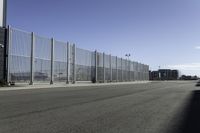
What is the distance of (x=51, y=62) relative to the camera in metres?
64.9

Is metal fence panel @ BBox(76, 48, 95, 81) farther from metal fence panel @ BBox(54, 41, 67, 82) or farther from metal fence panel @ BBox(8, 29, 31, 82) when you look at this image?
metal fence panel @ BBox(8, 29, 31, 82)

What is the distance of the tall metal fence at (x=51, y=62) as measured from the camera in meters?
55.4

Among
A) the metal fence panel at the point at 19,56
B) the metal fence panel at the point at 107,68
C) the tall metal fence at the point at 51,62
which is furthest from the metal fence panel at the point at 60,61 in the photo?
the metal fence panel at the point at 107,68

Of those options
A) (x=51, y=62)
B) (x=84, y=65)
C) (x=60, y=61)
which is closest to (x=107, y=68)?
(x=84, y=65)

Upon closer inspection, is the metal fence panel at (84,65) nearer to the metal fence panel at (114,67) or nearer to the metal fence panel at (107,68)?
the metal fence panel at (107,68)

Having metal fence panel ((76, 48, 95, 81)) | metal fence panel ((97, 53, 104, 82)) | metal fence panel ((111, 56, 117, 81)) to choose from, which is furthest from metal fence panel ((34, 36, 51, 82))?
metal fence panel ((111, 56, 117, 81))

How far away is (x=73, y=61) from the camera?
74375 millimetres

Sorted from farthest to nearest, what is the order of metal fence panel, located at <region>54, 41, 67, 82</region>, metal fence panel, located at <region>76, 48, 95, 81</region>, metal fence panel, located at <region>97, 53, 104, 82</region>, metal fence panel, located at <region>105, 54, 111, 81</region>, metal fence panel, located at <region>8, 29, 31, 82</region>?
metal fence panel, located at <region>105, 54, 111, 81</region> < metal fence panel, located at <region>97, 53, 104, 82</region> < metal fence panel, located at <region>76, 48, 95, 81</region> < metal fence panel, located at <region>54, 41, 67, 82</region> < metal fence panel, located at <region>8, 29, 31, 82</region>

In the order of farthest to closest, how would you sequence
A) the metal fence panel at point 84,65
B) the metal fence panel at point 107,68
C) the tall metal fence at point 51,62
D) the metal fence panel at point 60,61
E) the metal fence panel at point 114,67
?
1. the metal fence panel at point 114,67
2. the metal fence panel at point 107,68
3. the metal fence panel at point 84,65
4. the metal fence panel at point 60,61
5. the tall metal fence at point 51,62

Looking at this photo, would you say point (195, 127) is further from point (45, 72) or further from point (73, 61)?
point (73, 61)

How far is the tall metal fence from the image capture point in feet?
182

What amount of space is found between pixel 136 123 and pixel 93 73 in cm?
7482

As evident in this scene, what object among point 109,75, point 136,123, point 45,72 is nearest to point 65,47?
point 45,72

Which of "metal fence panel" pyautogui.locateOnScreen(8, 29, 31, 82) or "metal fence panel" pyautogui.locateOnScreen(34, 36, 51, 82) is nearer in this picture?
"metal fence panel" pyautogui.locateOnScreen(8, 29, 31, 82)
